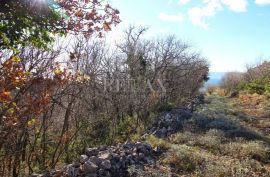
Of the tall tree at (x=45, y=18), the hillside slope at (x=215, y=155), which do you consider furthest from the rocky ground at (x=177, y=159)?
the tall tree at (x=45, y=18)

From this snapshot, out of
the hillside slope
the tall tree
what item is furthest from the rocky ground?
the tall tree

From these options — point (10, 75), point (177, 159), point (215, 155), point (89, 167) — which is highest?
point (10, 75)

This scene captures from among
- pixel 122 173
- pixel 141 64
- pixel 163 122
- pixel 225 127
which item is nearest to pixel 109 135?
pixel 163 122

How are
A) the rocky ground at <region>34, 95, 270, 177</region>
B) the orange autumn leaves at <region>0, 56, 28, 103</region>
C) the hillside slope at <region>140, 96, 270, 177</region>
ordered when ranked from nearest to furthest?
the orange autumn leaves at <region>0, 56, 28, 103</region> → the rocky ground at <region>34, 95, 270, 177</region> → the hillside slope at <region>140, 96, 270, 177</region>

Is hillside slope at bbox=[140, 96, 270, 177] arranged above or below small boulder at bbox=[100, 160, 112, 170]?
below

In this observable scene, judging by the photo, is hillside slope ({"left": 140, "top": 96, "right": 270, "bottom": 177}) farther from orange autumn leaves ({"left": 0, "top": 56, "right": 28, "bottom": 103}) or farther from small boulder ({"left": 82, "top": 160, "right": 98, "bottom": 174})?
orange autumn leaves ({"left": 0, "top": 56, "right": 28, "bottom": 103})

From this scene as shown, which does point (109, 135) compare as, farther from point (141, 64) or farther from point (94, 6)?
point (141, 64)

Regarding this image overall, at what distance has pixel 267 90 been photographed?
39.3 m

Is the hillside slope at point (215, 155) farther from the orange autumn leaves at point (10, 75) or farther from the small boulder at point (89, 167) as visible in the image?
the orange autumn leaves at point (10, 75)

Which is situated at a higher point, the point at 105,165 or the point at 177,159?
the point at 105,165

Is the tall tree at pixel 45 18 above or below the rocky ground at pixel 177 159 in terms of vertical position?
above

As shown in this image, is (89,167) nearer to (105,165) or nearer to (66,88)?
(105,165)

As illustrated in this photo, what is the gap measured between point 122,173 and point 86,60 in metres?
9.63

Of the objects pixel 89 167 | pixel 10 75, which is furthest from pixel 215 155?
pixel 10 75
